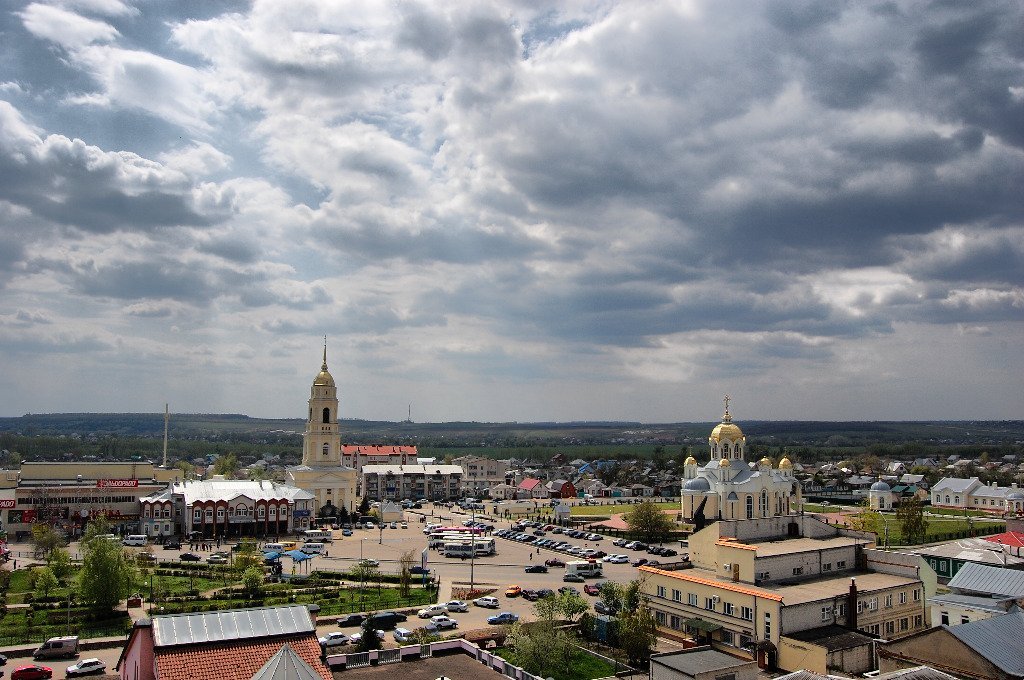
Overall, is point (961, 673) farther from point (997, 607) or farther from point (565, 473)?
point (565, 473)

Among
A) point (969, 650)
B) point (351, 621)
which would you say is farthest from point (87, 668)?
point (969, 650)

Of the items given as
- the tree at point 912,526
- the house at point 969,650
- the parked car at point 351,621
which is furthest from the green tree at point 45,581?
the tree at point 912,526

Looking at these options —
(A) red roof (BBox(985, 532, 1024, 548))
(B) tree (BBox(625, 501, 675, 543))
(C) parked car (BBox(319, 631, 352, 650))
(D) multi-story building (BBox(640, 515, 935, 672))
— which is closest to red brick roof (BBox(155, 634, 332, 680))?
(C) parked car (BBox(319, 631, 352, 650))

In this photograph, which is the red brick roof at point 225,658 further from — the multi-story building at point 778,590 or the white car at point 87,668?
the multi-story building at point 778,590

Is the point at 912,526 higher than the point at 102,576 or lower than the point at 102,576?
lower

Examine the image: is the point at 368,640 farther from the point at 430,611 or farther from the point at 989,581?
the point at 989,581
